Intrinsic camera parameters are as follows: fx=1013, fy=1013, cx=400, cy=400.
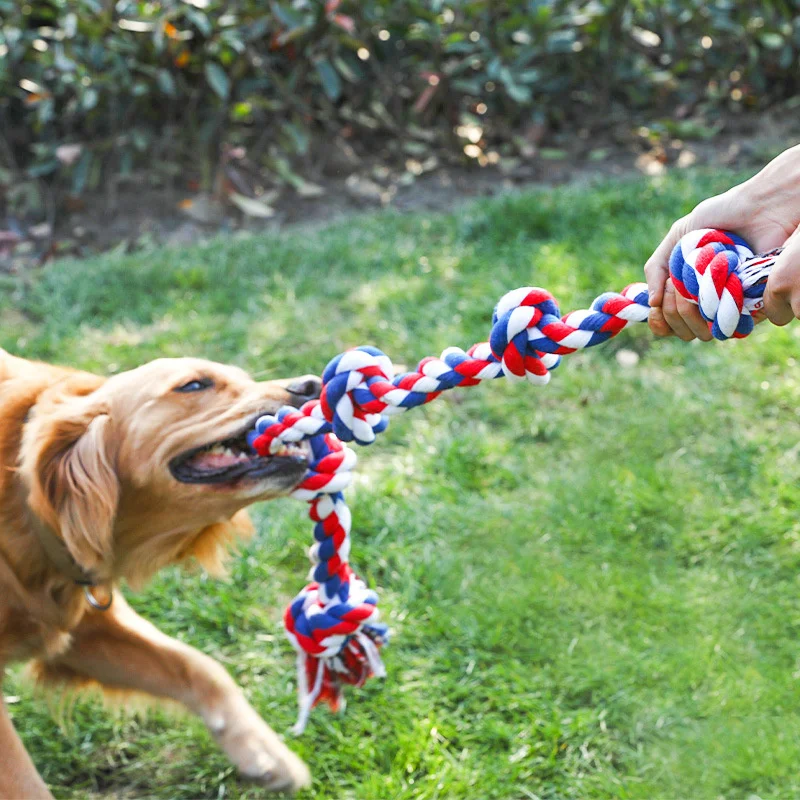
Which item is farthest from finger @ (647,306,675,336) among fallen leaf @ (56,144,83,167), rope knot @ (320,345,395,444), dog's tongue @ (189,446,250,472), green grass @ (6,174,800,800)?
fallen leaf @ (56,144,83,167)

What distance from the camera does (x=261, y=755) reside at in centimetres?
255

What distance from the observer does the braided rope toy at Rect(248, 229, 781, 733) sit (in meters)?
1.75

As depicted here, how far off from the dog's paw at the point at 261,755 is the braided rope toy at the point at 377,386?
0.31 feet

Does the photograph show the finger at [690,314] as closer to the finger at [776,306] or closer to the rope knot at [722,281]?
the rope knot at [722,281]

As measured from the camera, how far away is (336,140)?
20.5ft

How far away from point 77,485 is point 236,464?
14.3 inches

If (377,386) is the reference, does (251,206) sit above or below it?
below

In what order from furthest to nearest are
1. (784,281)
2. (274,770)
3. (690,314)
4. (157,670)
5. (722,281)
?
1. (157,670)
2. (274,770)
3. (690,314)
4. (722,281)
5. (784,281)

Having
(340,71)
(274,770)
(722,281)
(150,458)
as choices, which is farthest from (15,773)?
(340,71)

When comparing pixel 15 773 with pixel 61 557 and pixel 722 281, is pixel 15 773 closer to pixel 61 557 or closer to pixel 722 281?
pixel 61 557

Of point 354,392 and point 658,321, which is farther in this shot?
point 354,392

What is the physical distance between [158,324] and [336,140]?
2.24 meters

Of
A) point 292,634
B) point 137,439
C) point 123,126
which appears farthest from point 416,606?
point 123,126

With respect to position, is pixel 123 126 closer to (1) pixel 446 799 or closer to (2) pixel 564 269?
(2) pixel 564 269
